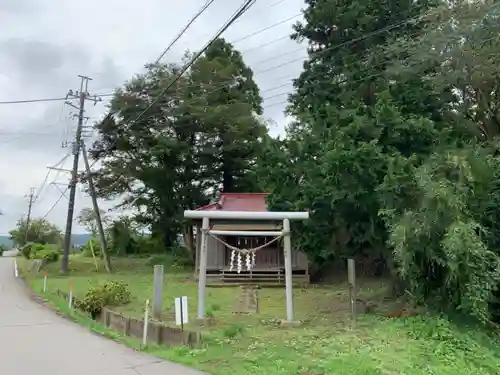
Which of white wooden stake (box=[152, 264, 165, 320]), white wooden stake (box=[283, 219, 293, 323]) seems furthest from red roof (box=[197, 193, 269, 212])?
white wooden stake (box=[152, 264, 165, 320])

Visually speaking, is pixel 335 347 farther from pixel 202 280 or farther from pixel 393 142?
pixel 393 142

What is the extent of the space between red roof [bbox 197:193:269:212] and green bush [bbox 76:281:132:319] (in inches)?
328

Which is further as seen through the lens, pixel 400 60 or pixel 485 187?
pixel 400 60

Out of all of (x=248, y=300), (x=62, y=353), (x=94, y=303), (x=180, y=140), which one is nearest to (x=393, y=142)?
(x=248, y=300)

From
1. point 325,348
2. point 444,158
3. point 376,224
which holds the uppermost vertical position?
point 444,158

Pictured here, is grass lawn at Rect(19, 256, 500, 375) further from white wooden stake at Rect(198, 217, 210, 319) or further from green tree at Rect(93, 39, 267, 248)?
green tree at Rect(93, 39, 267, 248)

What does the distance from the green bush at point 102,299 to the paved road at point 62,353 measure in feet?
4.55

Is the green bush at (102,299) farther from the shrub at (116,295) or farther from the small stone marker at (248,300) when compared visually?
the small stone marker at (248,300)

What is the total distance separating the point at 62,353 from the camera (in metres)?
8.62

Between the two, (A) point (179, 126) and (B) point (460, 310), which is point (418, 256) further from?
(A) point (179, 126)

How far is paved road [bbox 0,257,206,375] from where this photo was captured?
23.7 feet

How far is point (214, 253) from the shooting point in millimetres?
22531

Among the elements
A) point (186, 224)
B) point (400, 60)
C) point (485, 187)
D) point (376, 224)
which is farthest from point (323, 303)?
point (186, 224)

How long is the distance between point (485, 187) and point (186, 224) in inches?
794
